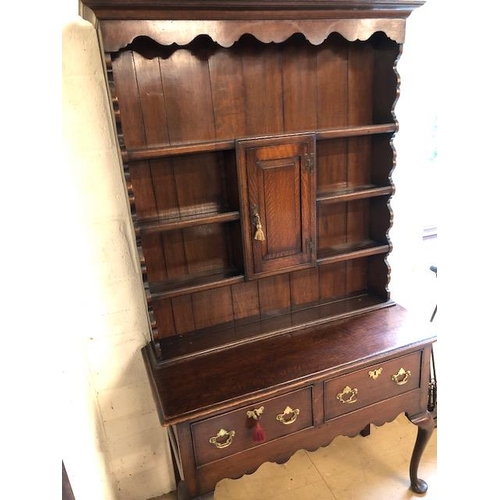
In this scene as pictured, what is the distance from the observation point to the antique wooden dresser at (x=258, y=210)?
1.24 meters

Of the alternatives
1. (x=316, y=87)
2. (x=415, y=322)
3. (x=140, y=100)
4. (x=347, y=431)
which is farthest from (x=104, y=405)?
(x=316, y=87)

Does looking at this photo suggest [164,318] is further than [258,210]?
Yes

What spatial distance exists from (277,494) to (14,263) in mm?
1730

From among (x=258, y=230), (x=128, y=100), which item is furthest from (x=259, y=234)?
(x=128, y=100)

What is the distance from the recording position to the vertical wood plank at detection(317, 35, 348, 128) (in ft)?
4.82

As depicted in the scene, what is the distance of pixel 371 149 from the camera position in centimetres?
165

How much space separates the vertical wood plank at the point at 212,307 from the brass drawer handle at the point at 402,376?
0.69 metres

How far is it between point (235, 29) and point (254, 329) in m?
1.08

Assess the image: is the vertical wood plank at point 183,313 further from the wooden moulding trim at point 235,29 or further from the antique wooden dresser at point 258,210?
the wooden moulding trim at point 235,29

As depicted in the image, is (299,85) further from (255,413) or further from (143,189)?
(255,413)

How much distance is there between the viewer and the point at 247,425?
129 cm

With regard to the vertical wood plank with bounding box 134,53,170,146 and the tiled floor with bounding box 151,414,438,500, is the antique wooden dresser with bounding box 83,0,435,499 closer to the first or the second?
the vertical wood plank with bounding box 134,53,170,146

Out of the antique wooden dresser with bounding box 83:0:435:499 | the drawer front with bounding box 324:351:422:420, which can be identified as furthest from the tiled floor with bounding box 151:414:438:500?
the drawer front with bounding box 324:351:422:420

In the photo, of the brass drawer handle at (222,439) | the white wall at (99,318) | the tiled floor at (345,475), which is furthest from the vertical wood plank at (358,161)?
the tiled floor at (345,475)
